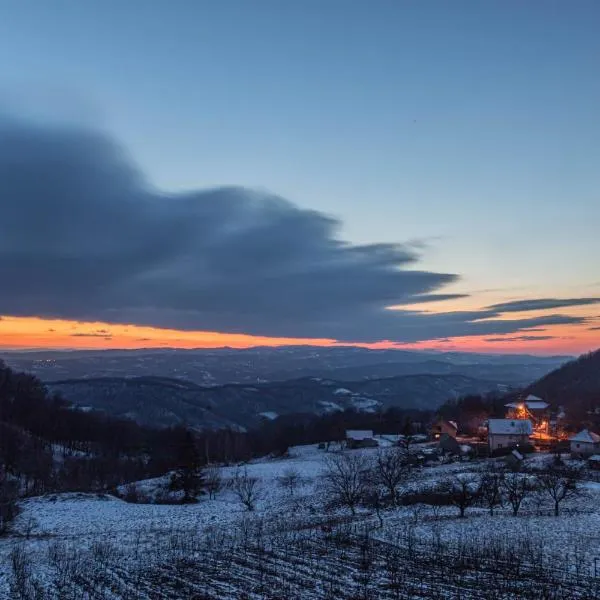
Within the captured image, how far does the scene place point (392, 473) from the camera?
43.6m

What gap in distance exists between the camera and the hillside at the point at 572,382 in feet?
473

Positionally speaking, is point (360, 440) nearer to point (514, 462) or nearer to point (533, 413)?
point (514, 462)

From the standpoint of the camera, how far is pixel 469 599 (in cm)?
1781

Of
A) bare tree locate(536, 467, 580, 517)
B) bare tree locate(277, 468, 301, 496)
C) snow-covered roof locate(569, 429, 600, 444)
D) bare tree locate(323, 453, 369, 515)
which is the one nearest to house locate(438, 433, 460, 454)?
bare tree locate(323, 453, 369, 515)

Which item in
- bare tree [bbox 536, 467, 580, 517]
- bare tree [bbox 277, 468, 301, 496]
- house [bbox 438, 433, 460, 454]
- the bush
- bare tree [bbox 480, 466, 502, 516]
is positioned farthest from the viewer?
house [bbox 438, 433, 460, 454]

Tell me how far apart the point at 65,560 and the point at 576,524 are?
30.5 metres

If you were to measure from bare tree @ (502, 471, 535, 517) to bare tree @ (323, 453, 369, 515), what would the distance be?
12.2m

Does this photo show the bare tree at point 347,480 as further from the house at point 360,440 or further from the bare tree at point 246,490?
the house at point 360,440

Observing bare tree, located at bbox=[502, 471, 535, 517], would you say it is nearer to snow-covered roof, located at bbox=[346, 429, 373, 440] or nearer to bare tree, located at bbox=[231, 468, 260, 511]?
bare tree, located at bbox=[231, 468, 260, 511]

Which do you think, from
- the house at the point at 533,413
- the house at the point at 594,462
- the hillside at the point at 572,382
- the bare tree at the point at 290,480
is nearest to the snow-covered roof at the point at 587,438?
the house at the point at 594,462

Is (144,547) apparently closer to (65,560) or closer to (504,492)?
(65,560)

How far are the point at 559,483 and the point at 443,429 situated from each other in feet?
179

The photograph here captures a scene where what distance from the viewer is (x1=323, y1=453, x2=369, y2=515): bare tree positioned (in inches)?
1661

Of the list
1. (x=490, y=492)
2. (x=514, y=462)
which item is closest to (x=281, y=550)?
A: (x=490, y=492)
